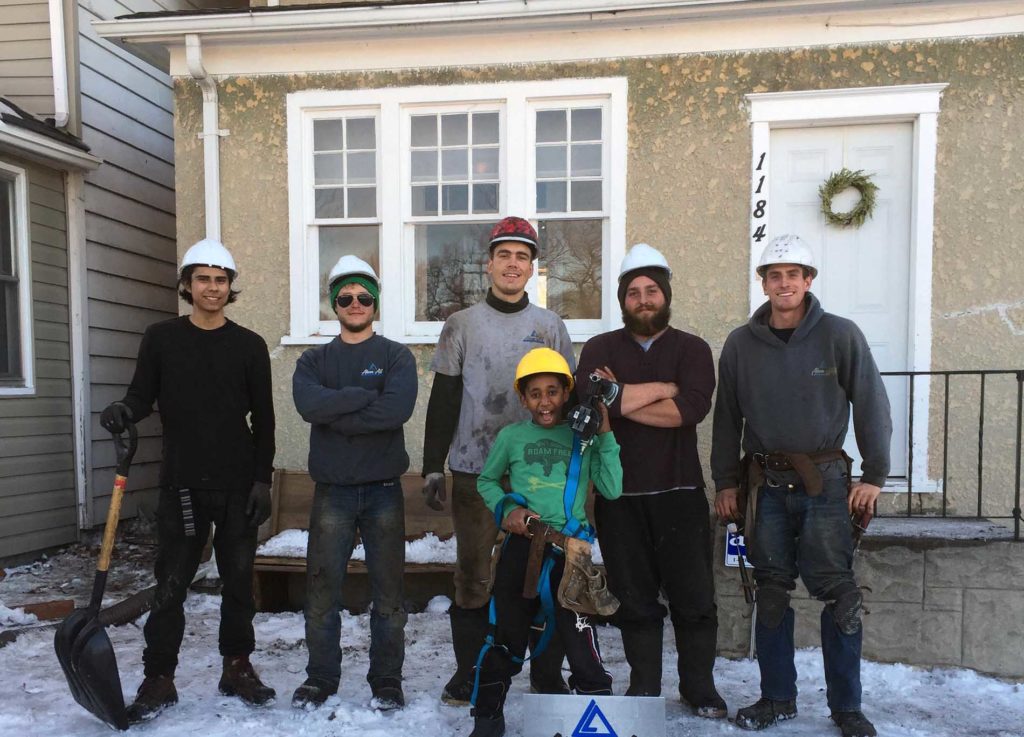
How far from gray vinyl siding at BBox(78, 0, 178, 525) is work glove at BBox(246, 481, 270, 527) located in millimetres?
4396

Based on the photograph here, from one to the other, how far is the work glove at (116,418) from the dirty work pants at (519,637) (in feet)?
5.64

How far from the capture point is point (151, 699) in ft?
11.0

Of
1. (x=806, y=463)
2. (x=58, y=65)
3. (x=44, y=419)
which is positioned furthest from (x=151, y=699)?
(x=58, y=65)

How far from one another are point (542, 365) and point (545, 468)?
42cm

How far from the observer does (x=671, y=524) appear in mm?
3264

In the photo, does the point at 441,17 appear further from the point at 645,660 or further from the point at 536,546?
the point at 645,660

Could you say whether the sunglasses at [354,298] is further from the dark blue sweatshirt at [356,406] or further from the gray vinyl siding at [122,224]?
the gray vinyl siding at [122,224]

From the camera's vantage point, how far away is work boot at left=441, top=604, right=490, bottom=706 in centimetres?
347

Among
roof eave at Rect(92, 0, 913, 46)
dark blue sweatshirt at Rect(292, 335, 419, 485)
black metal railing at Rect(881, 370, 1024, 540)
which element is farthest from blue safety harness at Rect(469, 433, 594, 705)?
roof eave at Rect(92, 0, 913, 46)

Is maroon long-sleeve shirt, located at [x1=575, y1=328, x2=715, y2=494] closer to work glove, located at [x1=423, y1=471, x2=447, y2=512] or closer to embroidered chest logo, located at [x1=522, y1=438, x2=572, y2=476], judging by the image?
embroidered chest logo, located at [x1=522, y1=438, x2=572, y2=476]

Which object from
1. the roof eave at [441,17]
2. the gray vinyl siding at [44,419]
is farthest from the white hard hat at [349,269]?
the gray vinyl siding at [44,419]

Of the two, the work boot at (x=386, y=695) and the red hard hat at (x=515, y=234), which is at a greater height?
the red hard hat at (x=515, y=234)

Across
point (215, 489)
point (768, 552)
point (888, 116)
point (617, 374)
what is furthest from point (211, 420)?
point (888, 116)

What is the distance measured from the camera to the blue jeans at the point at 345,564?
3420 millimetres
